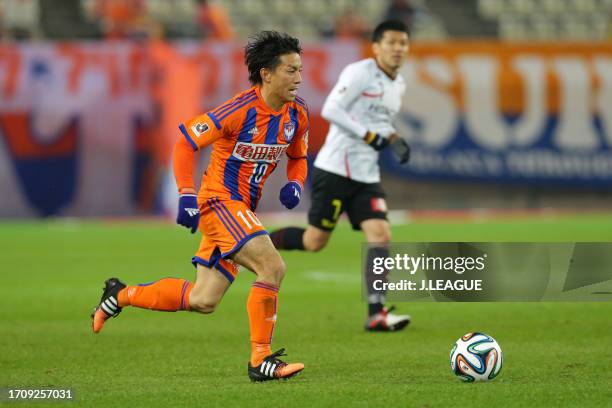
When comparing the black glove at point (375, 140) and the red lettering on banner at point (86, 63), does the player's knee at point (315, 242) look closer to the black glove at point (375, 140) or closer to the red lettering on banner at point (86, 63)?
the black glove at point (375, 140)

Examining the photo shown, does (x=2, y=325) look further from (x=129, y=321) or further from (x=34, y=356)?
(x=34, y=356)

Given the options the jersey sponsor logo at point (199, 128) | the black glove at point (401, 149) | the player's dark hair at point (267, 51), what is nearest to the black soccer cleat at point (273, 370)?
the jersey sponsor logo at point (199, 128)

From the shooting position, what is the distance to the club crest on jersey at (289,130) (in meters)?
7.46

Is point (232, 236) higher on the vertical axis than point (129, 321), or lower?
higher

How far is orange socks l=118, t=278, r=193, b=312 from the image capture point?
25.0 feet

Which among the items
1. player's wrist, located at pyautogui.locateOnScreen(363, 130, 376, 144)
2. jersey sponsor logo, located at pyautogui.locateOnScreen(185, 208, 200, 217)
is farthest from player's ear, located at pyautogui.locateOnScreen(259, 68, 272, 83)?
player's wrist, located at pyautogui.locateOnScreen(363, 130, 376, 144)

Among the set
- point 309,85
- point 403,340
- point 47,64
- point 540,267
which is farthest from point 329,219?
point 47,64

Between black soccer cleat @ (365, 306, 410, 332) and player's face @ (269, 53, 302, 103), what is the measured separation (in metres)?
2.69

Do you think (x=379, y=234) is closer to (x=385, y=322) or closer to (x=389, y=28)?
(x=385, y=322)

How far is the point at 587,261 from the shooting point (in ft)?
24.6

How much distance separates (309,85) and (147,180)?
3335 millimetres

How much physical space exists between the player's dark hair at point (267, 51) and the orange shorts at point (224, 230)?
2.60 ft

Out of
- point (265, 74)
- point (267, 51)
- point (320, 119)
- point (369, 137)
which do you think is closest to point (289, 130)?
point (265, 74)

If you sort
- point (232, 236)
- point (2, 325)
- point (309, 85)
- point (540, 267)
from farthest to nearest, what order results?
point (309, 85) < point (2, 325) < point (540, 267) < point (232, 236)
